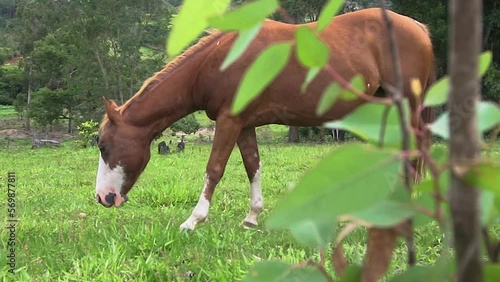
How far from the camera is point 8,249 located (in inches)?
110

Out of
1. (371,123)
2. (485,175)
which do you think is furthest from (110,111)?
(485,175)

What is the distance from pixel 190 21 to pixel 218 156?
302 cm

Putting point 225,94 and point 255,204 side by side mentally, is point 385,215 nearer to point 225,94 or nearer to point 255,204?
point 225,94

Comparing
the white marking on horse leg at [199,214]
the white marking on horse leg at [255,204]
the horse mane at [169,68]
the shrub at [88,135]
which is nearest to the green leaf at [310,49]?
the white marking on horse leg at [199,214]

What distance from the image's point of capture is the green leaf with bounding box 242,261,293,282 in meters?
0.50

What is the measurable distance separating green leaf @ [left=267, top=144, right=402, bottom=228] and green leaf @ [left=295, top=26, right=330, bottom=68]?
0.31 ft

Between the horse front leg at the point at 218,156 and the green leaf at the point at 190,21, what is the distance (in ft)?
9.49

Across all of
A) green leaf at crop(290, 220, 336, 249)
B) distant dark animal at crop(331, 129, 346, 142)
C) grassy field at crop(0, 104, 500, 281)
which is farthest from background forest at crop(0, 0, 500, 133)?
green leaf at crop(290, 220, 336, 249)

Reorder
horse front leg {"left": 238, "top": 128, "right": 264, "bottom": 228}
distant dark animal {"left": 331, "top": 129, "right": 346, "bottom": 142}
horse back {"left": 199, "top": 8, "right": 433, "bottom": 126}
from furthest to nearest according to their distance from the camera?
distant dark animal {"left": 331, "top": 129, "right": 346, "bottom": 142} → horse front leg {"left": 238, "top": 128, "right": 264, "bottom": 228} → horse back {"left": 199, "top": 8, "right": 433, "bottom": 126}

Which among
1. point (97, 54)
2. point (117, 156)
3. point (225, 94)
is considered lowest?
point (97, 54)

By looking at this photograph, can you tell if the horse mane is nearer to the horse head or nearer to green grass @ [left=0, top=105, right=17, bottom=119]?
the horse head

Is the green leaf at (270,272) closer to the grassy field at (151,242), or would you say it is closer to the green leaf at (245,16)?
the green leaf at (245,16)

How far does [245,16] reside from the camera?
0.41 meters

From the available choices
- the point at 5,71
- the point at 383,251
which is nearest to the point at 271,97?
the point at 383,251
